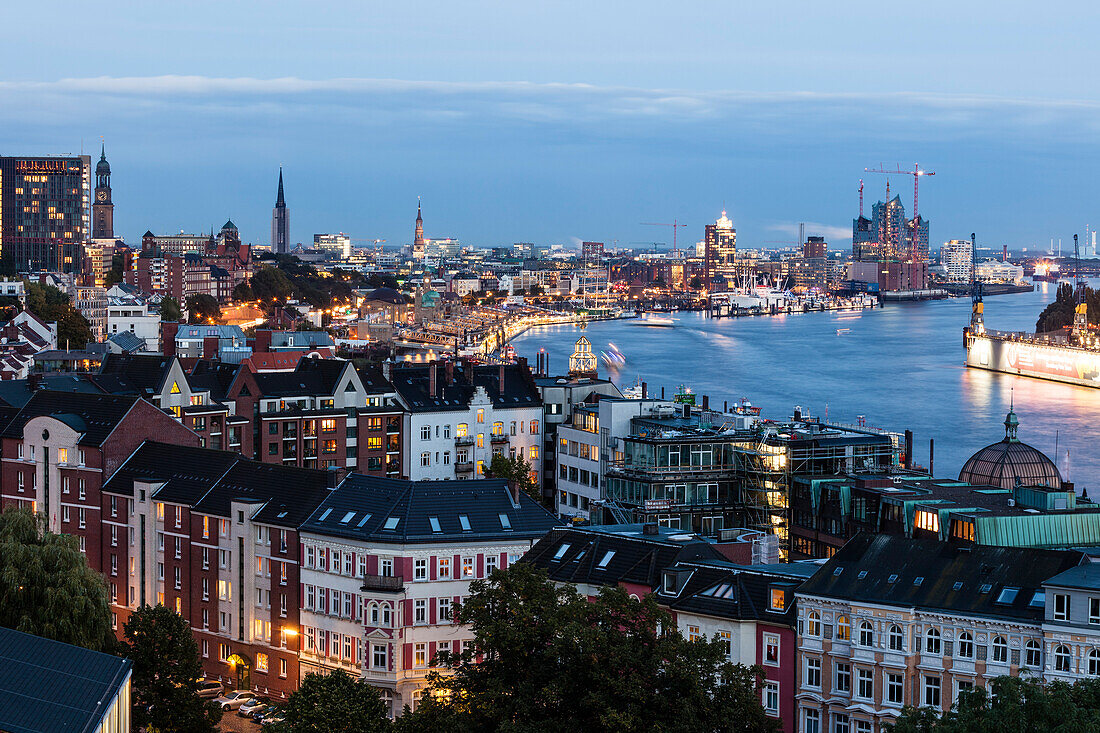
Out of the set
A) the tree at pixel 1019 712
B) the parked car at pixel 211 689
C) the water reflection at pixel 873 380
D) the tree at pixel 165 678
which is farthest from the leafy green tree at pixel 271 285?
the tree at pixel 1019 712

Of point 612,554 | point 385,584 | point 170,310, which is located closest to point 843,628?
point 612,554

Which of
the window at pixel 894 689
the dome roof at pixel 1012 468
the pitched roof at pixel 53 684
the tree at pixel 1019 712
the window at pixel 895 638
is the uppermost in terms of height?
the dome roof at pixel 1012 468

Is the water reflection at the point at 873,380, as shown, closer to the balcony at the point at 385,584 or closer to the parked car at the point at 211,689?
the balcony at the point at 385,584

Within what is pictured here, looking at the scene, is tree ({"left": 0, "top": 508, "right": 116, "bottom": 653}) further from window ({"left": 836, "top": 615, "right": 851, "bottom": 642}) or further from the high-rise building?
the high-rise building

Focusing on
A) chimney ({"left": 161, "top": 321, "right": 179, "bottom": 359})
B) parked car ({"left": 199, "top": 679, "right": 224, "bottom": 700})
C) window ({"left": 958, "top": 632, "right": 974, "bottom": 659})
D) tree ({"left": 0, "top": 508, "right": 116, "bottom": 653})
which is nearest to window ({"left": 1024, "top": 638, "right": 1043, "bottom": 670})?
window ({"left": 958, "top": 632, "right": 974, "bottom": 659})

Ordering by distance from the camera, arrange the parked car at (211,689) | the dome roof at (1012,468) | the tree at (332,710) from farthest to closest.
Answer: the dome roof at (1012,468), the parked car at (211,689), the tree at (332,710)

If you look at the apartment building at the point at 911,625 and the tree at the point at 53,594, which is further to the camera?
the tree at the point at 53,594
